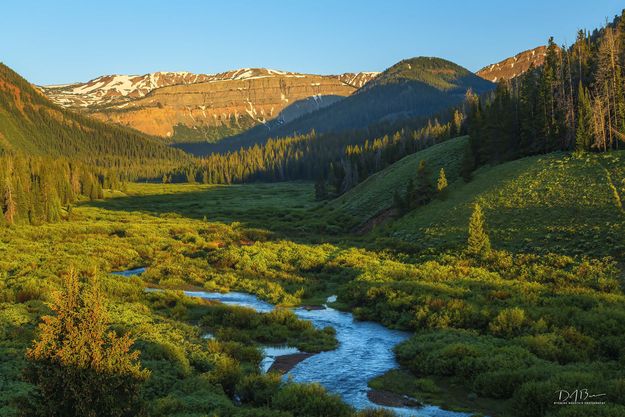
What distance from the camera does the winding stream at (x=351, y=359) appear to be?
16.6m

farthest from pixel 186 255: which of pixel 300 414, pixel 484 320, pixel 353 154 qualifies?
pixel 353 154

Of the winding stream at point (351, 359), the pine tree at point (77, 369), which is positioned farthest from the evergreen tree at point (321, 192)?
the pine tree at point (77, 369)

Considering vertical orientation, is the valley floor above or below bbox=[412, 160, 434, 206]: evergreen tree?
below

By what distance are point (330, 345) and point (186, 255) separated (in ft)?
104

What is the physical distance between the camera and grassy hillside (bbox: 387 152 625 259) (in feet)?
141

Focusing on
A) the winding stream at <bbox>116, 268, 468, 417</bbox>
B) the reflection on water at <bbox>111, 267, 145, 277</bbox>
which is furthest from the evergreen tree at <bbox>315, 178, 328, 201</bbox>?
the winding stream at <bbox>116, 268, 468, 417</bbox>

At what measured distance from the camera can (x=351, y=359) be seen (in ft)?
68.7

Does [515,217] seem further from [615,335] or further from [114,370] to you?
[114,370]

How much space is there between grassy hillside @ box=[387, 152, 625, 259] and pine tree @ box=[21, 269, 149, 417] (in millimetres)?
38084

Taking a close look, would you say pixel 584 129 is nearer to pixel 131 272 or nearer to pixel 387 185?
pixel 387 185

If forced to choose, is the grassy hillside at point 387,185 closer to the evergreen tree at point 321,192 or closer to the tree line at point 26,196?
the evergreen tree at point 321,192

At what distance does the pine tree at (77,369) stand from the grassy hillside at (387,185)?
6681 centimetres
